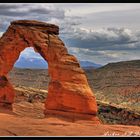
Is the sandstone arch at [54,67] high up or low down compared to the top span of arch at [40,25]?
down

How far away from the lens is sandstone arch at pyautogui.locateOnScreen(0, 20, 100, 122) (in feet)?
74.4

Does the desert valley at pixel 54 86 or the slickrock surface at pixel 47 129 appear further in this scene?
the desert valley at pixel 54 86

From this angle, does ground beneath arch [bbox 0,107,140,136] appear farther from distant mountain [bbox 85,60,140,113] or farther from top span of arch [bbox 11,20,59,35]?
distant mountain [bbox 85,60,140,113]

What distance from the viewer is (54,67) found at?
23.5 metres

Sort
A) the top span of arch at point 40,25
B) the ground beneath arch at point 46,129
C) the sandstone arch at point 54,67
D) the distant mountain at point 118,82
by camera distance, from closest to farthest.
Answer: the ground beneath arch at point 46,129
the sandstone arch at point 54,67
the top span of arch at point 40,25
the distant mountain at point 118,82

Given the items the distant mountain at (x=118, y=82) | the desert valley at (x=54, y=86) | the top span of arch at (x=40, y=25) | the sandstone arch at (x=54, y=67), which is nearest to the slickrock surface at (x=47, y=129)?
the desert valley at (x=54, y=86)

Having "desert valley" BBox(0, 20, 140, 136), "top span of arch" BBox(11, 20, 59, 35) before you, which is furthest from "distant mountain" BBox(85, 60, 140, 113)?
"top span of arch" BBox(11, 20, 59, 35)

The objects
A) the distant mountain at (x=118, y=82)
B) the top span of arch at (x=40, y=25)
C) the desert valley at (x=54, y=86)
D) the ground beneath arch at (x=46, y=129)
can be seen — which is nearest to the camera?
the ground beneath arch at (x=46, y=129)

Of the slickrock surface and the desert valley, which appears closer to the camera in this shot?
the slickrock surface

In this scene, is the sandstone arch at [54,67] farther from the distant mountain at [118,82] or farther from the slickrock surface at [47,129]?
the distant mountain at [118,82]

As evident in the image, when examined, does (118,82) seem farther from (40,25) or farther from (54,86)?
(54,86)

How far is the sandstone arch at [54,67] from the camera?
22688 millimetres

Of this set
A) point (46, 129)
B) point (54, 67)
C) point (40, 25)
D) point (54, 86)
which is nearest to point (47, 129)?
point (46, 129)
